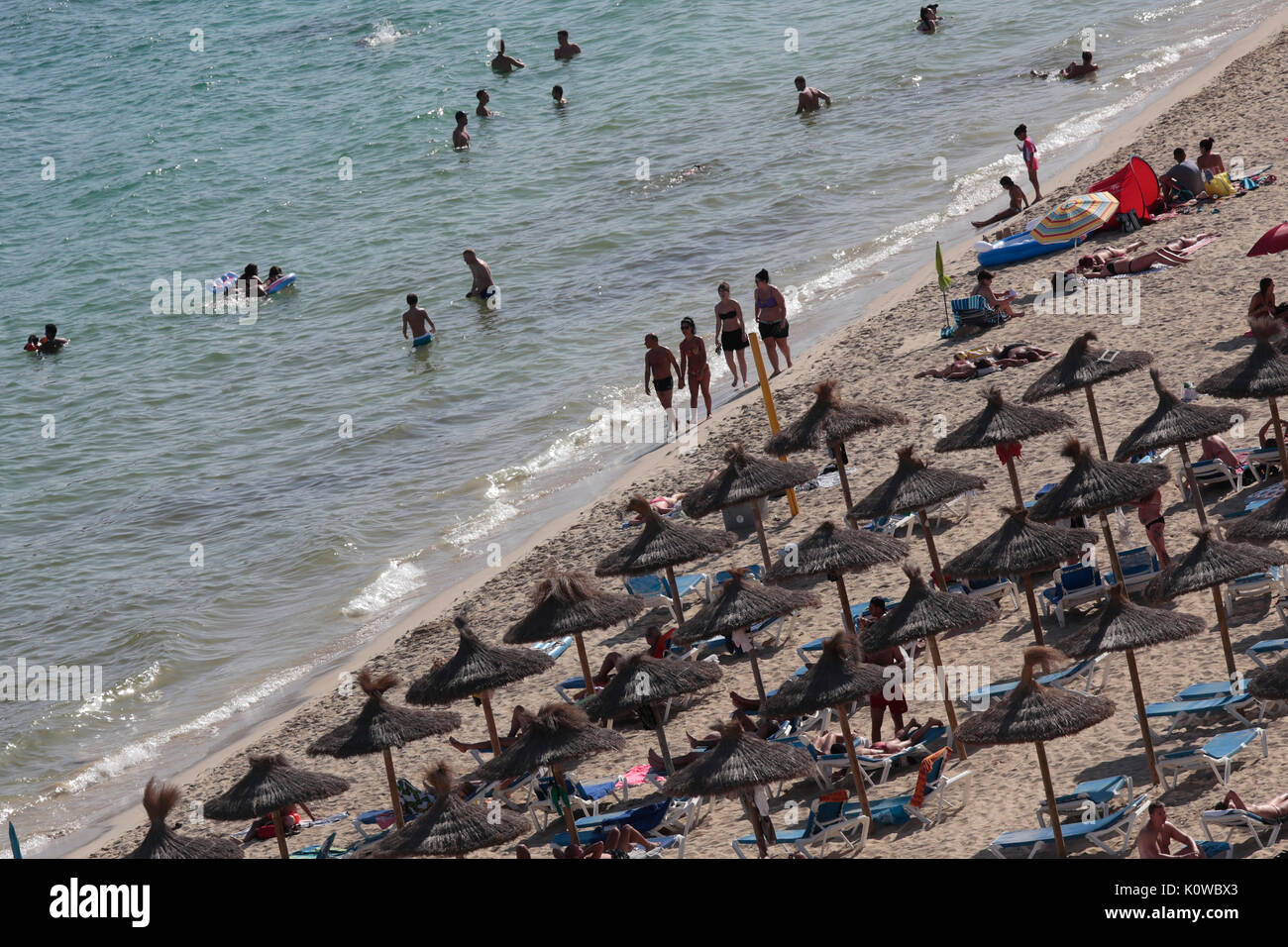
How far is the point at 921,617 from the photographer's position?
903cm

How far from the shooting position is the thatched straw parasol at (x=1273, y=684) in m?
6.97

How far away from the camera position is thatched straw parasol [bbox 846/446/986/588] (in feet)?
34.6

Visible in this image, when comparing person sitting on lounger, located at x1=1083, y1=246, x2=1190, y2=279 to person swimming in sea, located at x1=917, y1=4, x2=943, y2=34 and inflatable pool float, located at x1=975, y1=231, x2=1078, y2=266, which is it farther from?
person swimming in sea, located at x1=917, y1=4, x2=943, y2=34

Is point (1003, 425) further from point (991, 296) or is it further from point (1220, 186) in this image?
point (1220, 186)

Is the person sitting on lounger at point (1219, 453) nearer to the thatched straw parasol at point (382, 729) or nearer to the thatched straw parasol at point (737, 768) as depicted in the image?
the thatched straw parasol at point (737, 768)

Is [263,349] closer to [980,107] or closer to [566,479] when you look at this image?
[566,479]

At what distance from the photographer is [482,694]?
11.1 metres

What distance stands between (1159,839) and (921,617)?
2.22 metres

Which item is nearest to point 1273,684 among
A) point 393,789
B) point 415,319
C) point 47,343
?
point 393,789

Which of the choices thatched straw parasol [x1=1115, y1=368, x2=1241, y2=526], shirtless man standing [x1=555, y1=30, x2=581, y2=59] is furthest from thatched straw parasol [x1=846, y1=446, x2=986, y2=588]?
shirtless man standing [x1=555, y1=30, x2=581, y2=59]

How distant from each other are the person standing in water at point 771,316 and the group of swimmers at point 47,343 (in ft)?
44.7

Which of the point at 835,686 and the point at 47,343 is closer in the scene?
the point at 835,686

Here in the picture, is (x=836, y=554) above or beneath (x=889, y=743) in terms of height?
above
